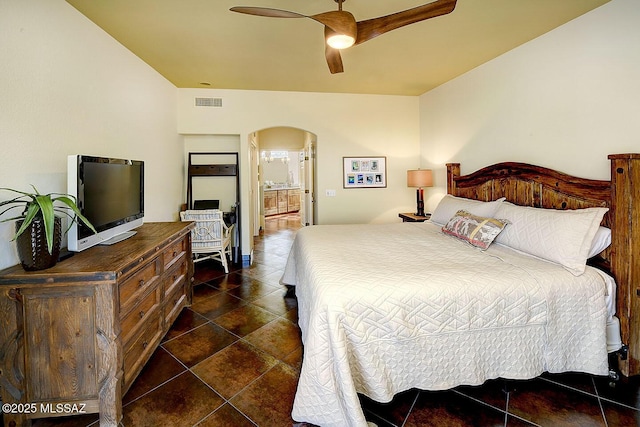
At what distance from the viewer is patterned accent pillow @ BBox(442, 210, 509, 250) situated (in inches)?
93.2

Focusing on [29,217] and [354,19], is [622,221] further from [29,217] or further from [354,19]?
[29,217]

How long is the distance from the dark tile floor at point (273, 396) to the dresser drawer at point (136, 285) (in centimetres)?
57

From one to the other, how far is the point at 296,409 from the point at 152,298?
4.38 ft

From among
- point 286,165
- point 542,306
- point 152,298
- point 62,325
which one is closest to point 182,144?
point 152,298

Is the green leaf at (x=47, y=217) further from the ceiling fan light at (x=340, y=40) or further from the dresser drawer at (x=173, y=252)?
the ceiling fan light at (x=340, y=40)

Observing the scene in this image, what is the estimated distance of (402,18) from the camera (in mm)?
1835

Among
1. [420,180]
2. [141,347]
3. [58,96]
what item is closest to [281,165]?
[420,180]

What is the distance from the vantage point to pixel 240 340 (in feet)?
7.98

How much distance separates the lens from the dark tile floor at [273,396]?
63.7 inches

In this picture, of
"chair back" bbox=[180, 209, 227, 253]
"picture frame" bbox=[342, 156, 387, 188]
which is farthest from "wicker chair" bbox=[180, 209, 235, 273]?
"picture frame" bbox=[342, 156, 387, 188]

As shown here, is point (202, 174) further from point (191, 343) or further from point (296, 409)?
A: point (296, 409)

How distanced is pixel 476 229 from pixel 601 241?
77 centimetres

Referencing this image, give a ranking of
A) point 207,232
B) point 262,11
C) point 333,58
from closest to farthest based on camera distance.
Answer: point 262,11, point 333,58, point 207,232

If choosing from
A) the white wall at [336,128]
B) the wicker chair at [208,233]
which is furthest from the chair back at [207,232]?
the white wall at [336,128]
